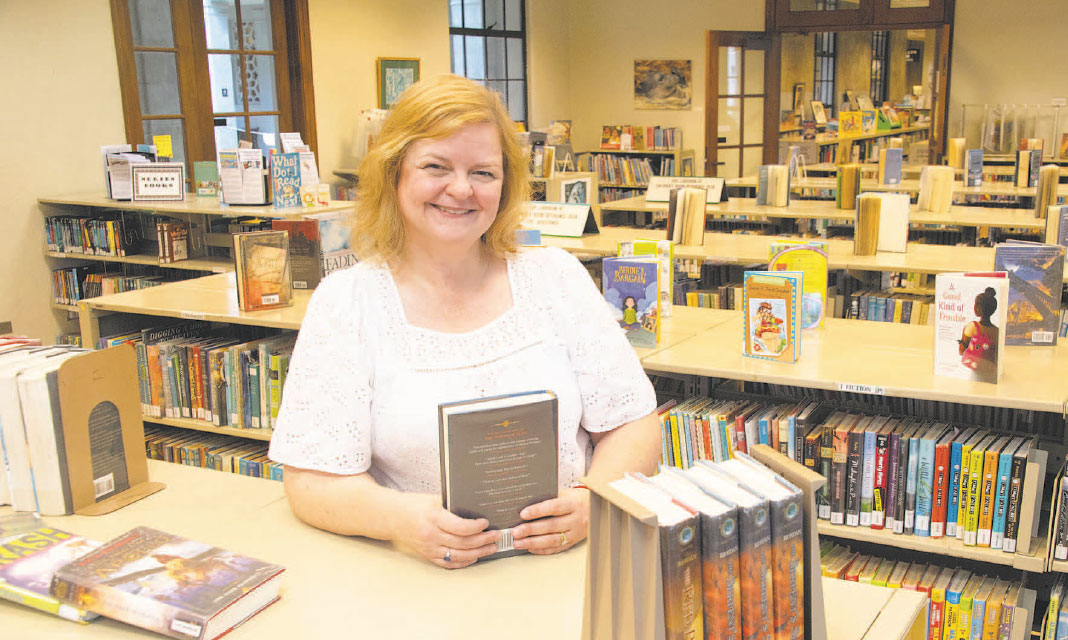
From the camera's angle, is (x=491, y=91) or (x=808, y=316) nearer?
(x=491, y=91)

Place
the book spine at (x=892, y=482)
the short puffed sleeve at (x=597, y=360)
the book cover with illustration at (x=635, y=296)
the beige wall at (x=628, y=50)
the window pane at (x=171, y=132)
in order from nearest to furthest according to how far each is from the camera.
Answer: the short puffed sleeve at (x=597, y=360) < the book spine at (x=892, y=482) < the book cover with illustration at (x=635, y=296) < the window pane at (x=171, y=132) < the beige wall at (x=628, y=50)

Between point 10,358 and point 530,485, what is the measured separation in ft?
3.60

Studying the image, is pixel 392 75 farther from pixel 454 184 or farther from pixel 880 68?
pixel 880 68

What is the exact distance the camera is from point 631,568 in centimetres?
114

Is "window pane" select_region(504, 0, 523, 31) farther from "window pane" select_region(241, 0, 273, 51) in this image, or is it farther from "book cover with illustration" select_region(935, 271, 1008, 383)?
"book cover with illustration" select_region(935, 271, 1008, 383)

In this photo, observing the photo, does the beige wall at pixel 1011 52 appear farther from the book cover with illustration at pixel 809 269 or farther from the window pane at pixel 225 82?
the book cover with illustration at pixel 809 269

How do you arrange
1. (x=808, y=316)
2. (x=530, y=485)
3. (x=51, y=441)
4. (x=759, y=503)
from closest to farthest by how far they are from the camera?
(x=759, y=503) < (x=530, y=485) < (x=51, y=441) < (x=808, y=316)

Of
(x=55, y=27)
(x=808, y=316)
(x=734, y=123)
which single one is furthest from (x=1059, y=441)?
(x=734, y=123)

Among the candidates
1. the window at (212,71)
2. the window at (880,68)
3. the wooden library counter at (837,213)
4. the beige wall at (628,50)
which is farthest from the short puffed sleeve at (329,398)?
the window at (880,68)

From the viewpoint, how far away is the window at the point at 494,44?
32.7ft

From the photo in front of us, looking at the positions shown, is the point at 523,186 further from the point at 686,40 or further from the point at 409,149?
the point at 686,40

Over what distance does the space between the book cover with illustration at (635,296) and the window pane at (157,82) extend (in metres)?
5.04

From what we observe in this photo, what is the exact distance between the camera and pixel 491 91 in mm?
1902

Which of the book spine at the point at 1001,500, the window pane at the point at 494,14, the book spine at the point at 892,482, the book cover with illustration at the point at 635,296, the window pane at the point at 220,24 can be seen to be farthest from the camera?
the window pane at the point at 494,14
